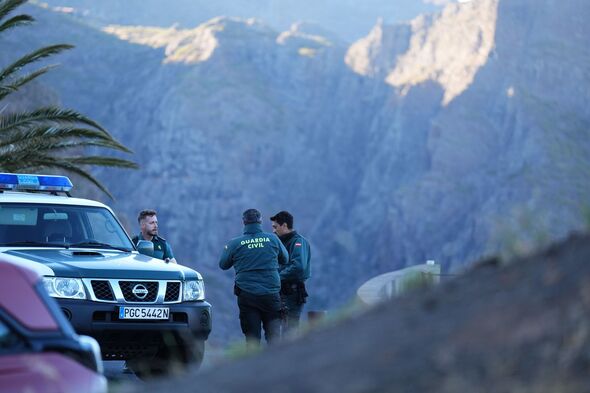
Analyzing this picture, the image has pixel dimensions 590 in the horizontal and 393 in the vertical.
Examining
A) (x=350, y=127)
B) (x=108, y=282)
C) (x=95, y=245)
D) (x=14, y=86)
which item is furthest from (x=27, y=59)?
(x=350, y=127)

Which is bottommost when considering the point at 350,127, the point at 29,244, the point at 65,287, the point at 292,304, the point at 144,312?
the point at 144,312

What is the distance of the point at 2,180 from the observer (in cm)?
1220

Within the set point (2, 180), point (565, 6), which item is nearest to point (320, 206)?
point (565, 6)

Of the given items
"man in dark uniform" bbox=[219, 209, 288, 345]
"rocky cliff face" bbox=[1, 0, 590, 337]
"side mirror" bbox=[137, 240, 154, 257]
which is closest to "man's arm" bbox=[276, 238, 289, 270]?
"man in dark uniform" bbox=[219, 209, 288, 345]

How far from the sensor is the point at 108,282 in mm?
10125

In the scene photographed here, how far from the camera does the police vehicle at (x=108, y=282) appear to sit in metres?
9.95

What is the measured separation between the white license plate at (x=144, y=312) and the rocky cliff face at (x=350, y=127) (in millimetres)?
113577

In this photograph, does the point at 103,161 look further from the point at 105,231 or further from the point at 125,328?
the point at 125,328

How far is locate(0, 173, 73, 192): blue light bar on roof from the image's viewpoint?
12180 millimetres

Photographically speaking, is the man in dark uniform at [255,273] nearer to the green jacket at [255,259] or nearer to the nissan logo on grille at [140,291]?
the green jacket at [255,259]

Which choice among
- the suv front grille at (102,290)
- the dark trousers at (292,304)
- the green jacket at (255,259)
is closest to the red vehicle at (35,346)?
the suv front grille at (102,290)

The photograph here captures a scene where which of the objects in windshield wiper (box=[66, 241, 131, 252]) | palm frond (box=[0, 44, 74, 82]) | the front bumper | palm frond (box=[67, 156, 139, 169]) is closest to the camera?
the front bumper

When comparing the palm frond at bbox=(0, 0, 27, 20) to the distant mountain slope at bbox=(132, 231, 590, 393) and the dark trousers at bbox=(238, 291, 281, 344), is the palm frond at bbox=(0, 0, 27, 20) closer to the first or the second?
the dark trousers at bbox=(238, 291, 281, 344)

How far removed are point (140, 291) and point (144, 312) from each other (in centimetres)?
19
